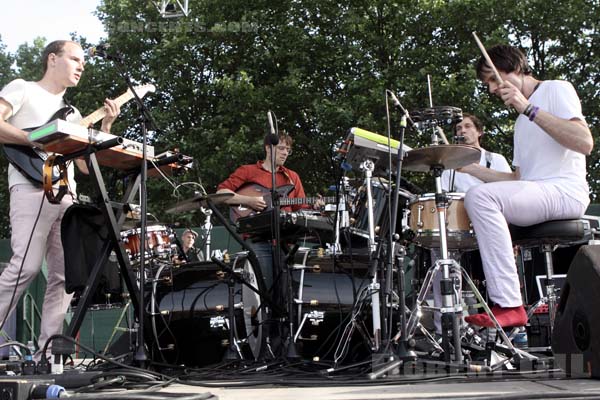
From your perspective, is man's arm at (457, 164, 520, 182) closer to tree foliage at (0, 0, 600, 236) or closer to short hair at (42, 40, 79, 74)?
short hair at (42, 40, 79, 74)

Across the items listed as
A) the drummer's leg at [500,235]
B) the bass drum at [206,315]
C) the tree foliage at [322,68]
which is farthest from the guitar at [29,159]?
the tree foliage at [322,68]

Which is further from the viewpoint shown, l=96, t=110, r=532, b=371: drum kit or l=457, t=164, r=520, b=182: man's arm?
l=457, t=164, r=520, b=182: man's arm

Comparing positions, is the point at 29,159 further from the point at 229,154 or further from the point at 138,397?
the point at 229,154

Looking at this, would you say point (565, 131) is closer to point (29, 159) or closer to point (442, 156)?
point (442, 156)

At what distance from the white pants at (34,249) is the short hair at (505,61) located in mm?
2538

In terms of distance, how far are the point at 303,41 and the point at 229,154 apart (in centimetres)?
319

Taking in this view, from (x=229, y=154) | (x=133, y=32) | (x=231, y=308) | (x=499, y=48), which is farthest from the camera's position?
(x=133, y=32)

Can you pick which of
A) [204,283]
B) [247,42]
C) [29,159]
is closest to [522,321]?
[204,283]

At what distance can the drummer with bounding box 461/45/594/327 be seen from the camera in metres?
3.56

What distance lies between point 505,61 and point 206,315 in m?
2.40

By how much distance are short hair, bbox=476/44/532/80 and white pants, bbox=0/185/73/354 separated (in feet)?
8.33

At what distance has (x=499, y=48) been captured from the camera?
3.98m

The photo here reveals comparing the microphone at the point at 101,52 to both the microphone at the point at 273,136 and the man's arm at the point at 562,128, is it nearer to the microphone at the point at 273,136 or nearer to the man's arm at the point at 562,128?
the microphone at the point at 273,136

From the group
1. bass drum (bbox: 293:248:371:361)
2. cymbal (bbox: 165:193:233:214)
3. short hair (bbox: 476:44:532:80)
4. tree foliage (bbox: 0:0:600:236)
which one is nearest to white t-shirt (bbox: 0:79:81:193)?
cymbal (bbox: 165:193:233:214)
